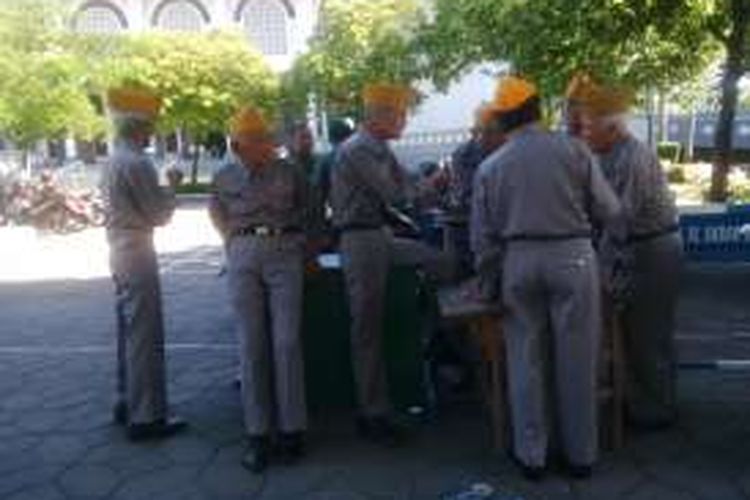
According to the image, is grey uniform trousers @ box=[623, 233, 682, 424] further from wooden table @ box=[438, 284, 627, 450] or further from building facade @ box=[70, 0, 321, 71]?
building facade @ box=[70, 0, 321, 71]

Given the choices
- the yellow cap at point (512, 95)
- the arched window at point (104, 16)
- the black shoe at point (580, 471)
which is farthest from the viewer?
the arched window at point (104, 16)

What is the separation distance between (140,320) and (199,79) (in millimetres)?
35966

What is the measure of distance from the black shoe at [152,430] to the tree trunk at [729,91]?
8.97m

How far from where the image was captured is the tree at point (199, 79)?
137 feet

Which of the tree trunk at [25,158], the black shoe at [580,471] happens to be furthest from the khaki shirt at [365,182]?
the tree trunk at [25,158]

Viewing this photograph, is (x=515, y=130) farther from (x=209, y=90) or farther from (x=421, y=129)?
(x=209, y=90)

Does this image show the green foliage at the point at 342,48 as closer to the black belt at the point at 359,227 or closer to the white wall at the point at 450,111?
the white wall at the point at 450,111

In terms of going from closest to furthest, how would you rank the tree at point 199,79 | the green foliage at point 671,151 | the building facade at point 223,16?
the green foliage at point 671,151 → the tree at point 199,79 → the building facade at point 223,16

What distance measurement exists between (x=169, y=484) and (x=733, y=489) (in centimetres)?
295

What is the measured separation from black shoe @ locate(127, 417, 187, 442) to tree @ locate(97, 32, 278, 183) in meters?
34.1

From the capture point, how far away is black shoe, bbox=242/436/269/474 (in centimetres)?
657

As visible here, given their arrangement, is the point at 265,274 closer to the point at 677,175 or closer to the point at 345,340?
the point at 345,340

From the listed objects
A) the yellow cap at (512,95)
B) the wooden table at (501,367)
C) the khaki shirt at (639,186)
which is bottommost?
the wooden table at (501,367)

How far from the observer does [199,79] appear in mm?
42188
